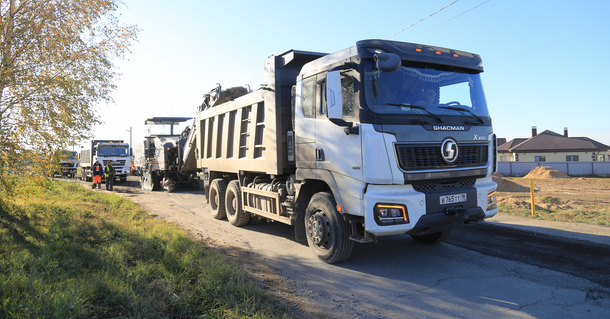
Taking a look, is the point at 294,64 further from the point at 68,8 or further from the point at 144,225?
the point at 68,8

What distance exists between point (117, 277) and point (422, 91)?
461cm

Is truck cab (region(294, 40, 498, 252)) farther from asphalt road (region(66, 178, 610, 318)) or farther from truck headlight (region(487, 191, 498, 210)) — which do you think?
asphalt road (region(66, 178, 610, 318))

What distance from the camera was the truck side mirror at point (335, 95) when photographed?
16.3 ft

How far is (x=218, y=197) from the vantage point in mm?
9750

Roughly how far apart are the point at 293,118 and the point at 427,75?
2358 mm

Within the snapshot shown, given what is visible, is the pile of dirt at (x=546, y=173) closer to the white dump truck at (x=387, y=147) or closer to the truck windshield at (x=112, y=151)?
the white dump truck at (x=387, y=147)

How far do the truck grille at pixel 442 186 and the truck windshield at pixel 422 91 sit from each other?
981mm

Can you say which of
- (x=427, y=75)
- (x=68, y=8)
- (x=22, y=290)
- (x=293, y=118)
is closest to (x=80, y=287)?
(x=22, y=290)

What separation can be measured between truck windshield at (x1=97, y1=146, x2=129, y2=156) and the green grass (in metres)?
18.6

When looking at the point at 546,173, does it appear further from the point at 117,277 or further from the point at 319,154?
the point at 117,277

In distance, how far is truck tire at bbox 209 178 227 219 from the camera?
9.69 metres

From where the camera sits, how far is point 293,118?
651cm

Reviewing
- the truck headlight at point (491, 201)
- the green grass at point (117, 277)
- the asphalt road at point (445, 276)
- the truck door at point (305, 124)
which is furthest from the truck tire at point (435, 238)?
the green grass at point (117, 277)

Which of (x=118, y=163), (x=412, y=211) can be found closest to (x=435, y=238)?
(x=412, y=211)
